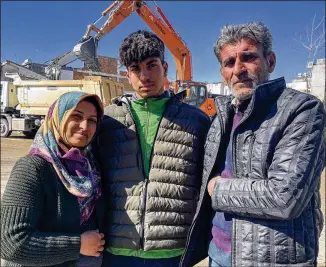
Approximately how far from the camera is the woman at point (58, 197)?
1560mm

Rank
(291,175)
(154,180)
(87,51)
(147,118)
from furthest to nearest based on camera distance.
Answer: (87,51) → (147,118) → (154,180) → (291,175)

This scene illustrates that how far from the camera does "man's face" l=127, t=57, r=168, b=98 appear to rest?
197cm

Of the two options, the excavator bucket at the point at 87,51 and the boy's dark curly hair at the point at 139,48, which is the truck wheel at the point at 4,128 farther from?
the boy's dark curly hair at the point at 139,48

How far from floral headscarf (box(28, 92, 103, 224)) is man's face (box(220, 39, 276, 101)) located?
0.77 m

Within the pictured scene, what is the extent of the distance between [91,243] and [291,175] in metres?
1.06

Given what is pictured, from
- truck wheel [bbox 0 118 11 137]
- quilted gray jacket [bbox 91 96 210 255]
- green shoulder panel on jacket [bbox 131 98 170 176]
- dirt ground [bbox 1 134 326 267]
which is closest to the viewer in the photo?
quilted gray jacket [bbox 91 96 210 255]

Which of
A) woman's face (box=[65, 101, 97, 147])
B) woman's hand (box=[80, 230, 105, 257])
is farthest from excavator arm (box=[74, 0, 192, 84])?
woman's hand (box=[80, 230, 105, 257])

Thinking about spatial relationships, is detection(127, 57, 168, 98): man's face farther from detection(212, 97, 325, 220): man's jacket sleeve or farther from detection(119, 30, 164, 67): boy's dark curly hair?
detection(212, 97, 325, 220): man's jacket sleeve

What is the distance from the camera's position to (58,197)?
5.45 ft

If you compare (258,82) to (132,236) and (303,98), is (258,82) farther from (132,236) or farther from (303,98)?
(132,236)

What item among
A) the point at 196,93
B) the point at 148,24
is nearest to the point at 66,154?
the point at 196,93

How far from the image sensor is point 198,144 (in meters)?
2.01

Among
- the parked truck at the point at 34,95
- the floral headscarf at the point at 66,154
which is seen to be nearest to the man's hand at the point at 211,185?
the floral headscarf at the point at 66,154

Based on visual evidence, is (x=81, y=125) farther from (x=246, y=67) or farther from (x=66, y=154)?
(x=246, y=67)
